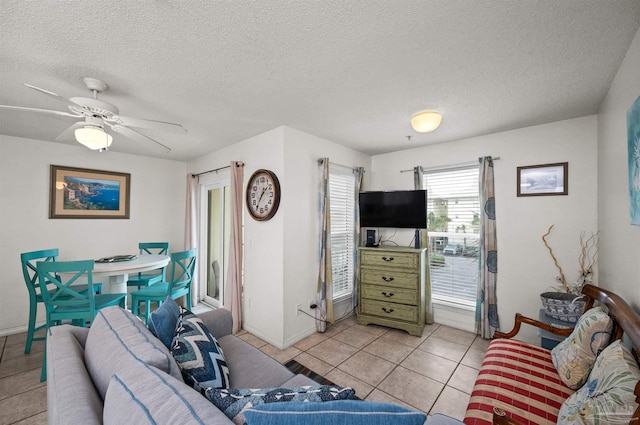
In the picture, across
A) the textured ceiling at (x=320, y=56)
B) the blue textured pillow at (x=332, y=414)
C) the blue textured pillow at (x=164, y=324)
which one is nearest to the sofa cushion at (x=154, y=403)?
the blue textured pillow at (x=332, y=414)

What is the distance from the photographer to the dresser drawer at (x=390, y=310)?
10.3ft

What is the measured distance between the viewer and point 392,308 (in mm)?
3277

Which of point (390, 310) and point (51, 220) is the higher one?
point (51, 220)

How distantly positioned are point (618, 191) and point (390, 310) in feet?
7.80

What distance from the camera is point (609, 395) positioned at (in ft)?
3.31

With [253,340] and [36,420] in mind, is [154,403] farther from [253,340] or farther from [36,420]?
[253,340]

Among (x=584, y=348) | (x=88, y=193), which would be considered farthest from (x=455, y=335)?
(x=88, y=193)

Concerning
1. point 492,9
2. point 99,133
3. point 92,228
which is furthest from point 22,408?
point 492,9

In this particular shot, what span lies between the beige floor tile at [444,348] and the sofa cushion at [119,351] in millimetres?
2627

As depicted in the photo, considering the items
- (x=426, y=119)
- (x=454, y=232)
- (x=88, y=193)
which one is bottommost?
(x=454, y=232)

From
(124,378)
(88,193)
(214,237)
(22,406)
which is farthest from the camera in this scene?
(214,237)

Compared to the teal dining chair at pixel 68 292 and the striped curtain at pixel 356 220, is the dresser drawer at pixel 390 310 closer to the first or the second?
the striped curtain at pixel 356 220

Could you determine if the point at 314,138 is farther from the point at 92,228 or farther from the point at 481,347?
the point at 92,228

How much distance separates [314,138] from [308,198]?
78 cm
